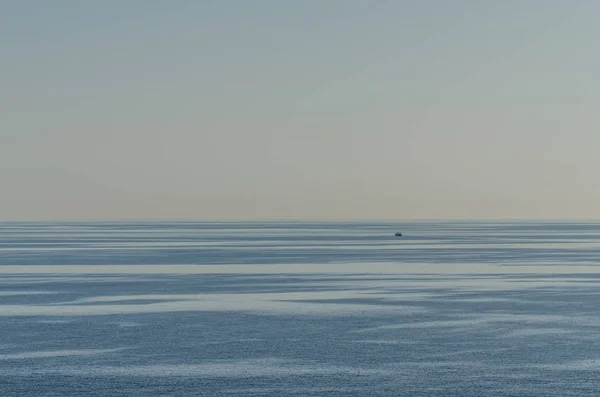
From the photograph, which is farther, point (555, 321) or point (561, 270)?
point (561, 270)

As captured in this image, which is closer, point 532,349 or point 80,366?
point 80,366

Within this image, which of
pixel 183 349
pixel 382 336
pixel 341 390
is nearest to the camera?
pixel 341 390

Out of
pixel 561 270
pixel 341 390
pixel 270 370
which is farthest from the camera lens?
pixel 561 270

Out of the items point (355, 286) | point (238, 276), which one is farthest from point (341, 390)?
point (238, 276)

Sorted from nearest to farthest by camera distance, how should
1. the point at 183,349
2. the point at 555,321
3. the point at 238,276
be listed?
the point at 183,349
the point at 555,321
the point at 238,276

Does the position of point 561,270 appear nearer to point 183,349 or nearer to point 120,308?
point 120,308

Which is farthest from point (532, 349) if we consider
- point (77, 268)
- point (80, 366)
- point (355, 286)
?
point (77, 268)

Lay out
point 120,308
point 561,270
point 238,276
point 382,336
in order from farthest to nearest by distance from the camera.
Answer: point 561,270, point 238,276, point 120,308, point 382,336

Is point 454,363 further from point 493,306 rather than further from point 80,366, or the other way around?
point 493,306

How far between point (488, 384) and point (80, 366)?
9.22m

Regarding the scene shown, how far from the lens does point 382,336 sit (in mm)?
30625

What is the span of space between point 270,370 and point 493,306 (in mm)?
17184

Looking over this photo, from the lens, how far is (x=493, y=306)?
3981 cm

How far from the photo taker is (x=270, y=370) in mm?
24484
